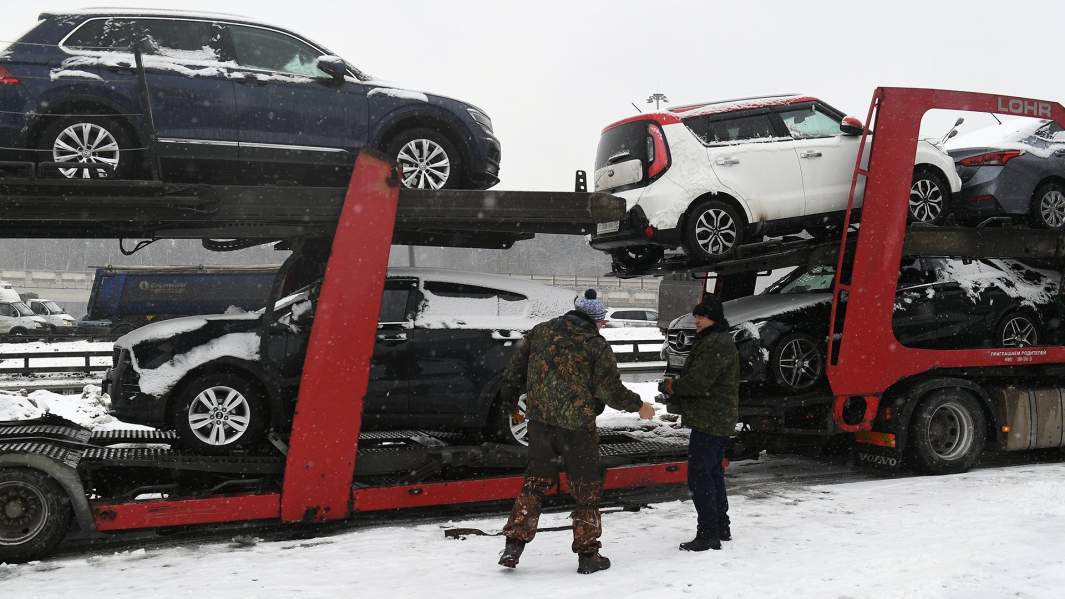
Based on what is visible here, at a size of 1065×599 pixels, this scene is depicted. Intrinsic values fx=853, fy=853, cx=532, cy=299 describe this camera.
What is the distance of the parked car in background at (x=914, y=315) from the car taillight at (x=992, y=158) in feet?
3.06

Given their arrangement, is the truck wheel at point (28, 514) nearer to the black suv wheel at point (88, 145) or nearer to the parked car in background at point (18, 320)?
the black suv wheel at point (88, 145)

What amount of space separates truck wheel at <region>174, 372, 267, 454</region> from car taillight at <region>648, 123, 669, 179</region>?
3718mm

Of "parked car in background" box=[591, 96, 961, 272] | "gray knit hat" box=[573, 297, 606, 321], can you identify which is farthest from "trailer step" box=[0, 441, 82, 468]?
"parked car in background" box=[591, 96, 961, 272]

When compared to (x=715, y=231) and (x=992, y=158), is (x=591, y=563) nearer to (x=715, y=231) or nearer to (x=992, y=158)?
(x=715, y=231)

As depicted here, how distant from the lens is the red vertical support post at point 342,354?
18.3 ft

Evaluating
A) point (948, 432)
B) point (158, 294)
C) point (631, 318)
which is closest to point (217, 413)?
point (948, 432)

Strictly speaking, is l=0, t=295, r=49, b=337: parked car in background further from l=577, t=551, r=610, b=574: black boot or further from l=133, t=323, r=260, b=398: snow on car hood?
l=577, t=551, r=610, b=574: black boot

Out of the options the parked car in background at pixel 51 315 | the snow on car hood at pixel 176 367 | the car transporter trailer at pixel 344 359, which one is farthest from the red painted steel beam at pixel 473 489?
the parked car in background at pixel 51 315

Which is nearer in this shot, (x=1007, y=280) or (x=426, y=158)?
(x=426, y=158)

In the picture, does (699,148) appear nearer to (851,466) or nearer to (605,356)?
(605,356)

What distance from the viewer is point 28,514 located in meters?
5.24

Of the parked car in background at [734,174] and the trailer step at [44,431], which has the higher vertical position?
the parked car in background at [734,174]

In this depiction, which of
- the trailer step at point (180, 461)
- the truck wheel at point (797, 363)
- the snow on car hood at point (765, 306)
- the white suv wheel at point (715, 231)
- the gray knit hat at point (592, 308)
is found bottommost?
the trailer step at point (180, 461)

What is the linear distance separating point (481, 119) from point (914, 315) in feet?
14.0
